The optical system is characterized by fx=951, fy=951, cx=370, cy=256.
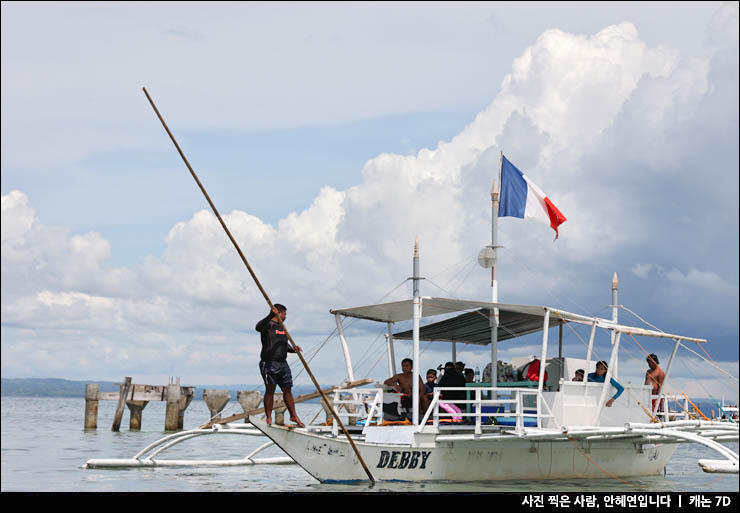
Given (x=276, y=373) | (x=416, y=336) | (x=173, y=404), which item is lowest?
(x=173, y=404)

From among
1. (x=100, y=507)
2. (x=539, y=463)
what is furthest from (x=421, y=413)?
(x=100, y=507)

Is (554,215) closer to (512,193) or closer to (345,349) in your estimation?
(512,193)

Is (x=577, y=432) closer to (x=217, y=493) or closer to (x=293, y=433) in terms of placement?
(x=293, y=433)

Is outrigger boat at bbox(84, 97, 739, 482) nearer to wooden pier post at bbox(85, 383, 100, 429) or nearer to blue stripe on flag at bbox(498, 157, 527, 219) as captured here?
blue stripe on flag at bbox(498, 157, 527, 219)

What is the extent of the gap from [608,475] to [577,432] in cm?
341

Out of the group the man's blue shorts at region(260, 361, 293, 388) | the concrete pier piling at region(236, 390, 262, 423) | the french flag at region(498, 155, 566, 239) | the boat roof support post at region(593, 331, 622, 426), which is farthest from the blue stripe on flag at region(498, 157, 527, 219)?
the concrete pier piling at region(236, 390, 262, 423)

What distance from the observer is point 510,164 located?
20.0m

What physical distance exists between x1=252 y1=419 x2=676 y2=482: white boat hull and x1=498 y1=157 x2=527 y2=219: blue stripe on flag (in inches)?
190

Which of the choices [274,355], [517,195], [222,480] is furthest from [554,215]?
[222,480]

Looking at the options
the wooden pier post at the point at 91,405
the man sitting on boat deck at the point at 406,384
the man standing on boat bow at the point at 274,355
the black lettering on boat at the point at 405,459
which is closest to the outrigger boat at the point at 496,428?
the black lettering on boat at the point at 405,459

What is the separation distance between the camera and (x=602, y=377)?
18656 millimetres

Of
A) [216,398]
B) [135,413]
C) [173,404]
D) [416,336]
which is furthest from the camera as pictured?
[135,413]

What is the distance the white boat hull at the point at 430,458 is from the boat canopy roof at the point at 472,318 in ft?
7.86

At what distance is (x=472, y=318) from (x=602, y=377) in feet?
9.17
